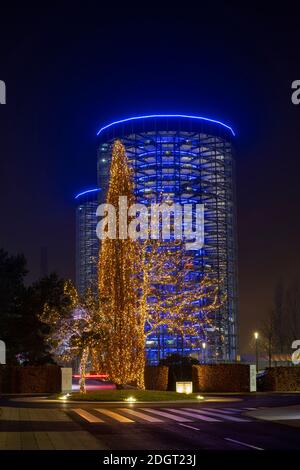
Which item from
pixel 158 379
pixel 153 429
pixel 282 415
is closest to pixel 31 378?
pixel 158 379

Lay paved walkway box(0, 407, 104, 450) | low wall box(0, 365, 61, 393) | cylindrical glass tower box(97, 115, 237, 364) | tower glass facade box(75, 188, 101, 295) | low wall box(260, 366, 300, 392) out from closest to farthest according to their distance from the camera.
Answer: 1. paved walkway box(0, 407, 104, 450)
2. low wall box(260, 366, 300, 392)
3. low wall box(0, 365, 61, 393)
4. cylindrical glass tower box(97, 115, 237, 364)
5. tower glass facade box(75, 188, 101, 295)

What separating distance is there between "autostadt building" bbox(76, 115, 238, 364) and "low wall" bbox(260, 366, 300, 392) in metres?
57.1

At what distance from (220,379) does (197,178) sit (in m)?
63.6

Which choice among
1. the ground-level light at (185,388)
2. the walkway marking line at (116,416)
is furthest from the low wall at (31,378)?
the walkway marking line at (116,416)

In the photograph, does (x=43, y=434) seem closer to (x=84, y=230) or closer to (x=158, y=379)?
(x=158, y=379)

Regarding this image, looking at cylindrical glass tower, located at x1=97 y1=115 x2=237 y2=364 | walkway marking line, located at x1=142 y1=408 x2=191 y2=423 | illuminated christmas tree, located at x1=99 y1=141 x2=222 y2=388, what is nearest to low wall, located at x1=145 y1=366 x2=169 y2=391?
illuminated christmas tree, located at x1=99 y1=141 x2=222 y2=388

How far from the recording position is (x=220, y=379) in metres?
48.9

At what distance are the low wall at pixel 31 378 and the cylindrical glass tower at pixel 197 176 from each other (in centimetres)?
5786

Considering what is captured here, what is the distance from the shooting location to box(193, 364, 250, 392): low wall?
48562 millimetres

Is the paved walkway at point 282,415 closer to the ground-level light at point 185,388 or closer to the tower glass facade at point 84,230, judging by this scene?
the ground-level light at point 185,388

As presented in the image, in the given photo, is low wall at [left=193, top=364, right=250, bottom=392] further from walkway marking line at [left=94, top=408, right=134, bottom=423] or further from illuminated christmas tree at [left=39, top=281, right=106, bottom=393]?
walkway marking line at [left=94, top=408, right=134, bottom=423]

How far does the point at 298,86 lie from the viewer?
2795 centimetres
